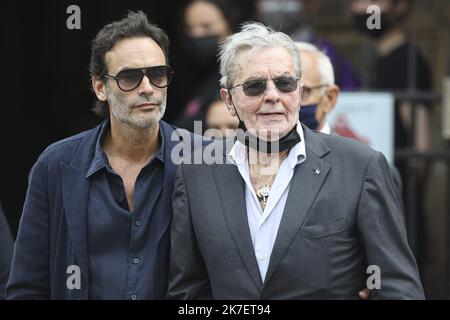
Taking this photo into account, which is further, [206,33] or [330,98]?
[206,33]

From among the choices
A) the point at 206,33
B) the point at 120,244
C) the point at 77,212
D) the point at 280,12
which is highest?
the point at 280,12

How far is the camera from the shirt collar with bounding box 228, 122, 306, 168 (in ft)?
12.6

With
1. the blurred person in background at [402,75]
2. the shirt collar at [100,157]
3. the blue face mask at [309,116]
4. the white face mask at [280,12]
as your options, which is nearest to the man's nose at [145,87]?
the shirt collar at [100,157]

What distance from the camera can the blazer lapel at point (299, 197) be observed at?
3.68 m

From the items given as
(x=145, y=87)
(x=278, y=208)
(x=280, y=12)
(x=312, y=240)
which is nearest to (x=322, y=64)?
(x=145, y=87)

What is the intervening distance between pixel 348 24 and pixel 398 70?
1.21m

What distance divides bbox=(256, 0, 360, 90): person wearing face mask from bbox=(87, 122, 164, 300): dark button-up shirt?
9.41ft

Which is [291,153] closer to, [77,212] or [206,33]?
[77,212]

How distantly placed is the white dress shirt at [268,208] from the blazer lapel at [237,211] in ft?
0.07

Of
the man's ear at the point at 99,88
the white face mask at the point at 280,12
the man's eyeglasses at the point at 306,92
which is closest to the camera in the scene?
the man's ear at the point at 99,88

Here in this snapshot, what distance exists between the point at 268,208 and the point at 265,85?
1.48ft

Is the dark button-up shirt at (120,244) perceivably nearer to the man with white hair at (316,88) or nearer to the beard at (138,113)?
the beard at (138,113)

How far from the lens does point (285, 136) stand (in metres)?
3.87

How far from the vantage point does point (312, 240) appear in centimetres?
368
